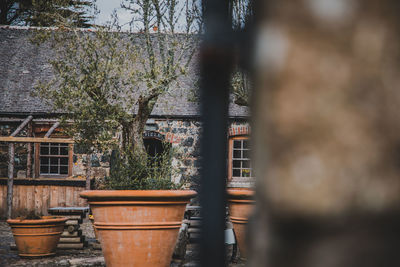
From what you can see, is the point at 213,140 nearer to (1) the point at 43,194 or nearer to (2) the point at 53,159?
(1) the point at 43,194

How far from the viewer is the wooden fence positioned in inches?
509

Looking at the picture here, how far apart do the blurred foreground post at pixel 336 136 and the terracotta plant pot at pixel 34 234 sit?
6.48m

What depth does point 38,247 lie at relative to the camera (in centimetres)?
654

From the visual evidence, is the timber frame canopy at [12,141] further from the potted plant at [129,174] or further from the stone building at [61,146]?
the potted plant at [129,174]

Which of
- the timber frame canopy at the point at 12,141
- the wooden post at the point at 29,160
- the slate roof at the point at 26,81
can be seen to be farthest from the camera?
the slate roof at the point at 26,81

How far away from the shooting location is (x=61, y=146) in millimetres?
14117

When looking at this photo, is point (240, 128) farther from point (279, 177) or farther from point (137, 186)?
point (279, 177)

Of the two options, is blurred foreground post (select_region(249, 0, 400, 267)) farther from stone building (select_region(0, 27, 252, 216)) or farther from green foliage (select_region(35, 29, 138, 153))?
stone building (select_region(0, 27, 252, 216))

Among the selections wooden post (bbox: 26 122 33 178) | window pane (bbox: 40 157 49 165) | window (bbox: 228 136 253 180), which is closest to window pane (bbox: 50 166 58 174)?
window pane (bbox: 40 157 49 165)

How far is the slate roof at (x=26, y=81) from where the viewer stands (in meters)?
13.4

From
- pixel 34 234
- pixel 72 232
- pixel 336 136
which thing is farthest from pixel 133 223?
pixel 336 136


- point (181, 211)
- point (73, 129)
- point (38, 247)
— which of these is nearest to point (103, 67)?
point (73, 129)

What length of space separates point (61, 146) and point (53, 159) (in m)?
0.47

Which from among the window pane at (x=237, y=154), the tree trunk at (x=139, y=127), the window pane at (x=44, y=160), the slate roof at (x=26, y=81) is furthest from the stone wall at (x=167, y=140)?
the tree trunk at (x=139, y=127)
